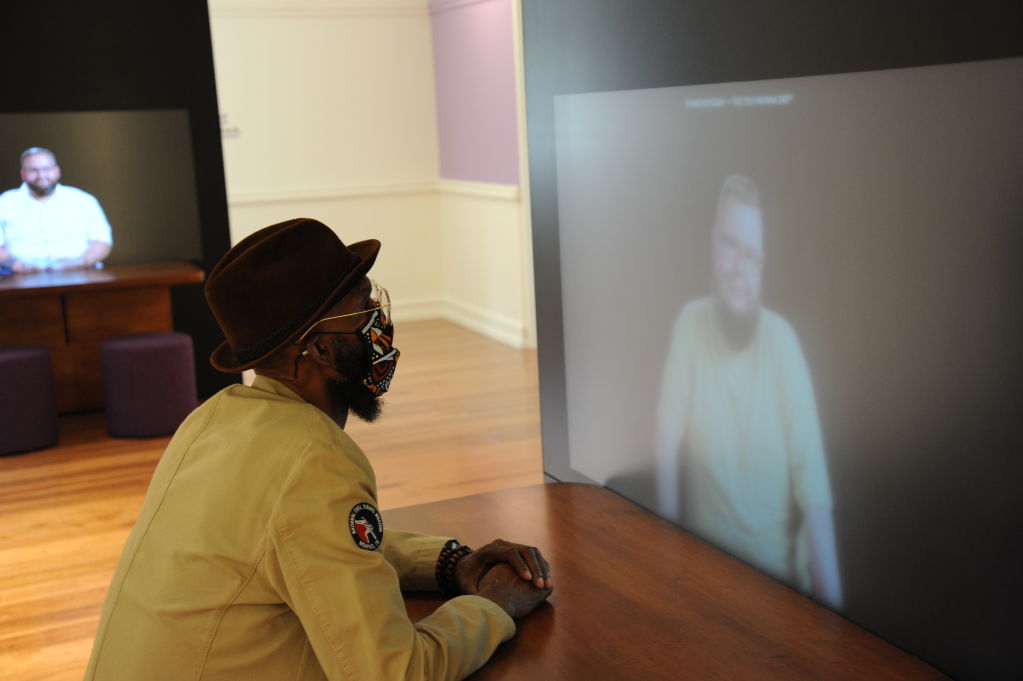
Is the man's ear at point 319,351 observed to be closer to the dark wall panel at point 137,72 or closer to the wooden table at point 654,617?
the wooden table at point 654,617

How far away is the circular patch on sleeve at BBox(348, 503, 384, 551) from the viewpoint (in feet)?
4.65

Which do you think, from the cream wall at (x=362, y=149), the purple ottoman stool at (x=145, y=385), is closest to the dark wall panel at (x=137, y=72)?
the purple ottoman stool at (x=145, y=385)

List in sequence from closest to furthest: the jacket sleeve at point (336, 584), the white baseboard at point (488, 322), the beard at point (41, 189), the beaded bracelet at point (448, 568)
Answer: the jacket sleeve at point (336, 584) → the beaded bracelet at point (448, 568) → the beard at point (41, 189) → the white baseboard at point (488, 322)

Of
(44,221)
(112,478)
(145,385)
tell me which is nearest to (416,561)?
(112,478)

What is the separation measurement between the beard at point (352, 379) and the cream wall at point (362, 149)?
18.4 feet

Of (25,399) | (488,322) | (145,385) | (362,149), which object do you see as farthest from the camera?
(362,149)

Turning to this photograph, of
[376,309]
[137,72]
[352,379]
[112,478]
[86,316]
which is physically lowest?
[112,478]

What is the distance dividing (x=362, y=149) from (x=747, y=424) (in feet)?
21.5

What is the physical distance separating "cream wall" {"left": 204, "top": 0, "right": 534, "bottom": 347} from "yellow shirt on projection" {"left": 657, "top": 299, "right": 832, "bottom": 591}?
5155mm

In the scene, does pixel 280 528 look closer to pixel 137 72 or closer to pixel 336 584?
pixel 336 584

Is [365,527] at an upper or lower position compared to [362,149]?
lower

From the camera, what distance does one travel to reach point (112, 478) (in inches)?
186

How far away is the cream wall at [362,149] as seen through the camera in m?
7.65

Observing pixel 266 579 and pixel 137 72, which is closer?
pixel 266 579
